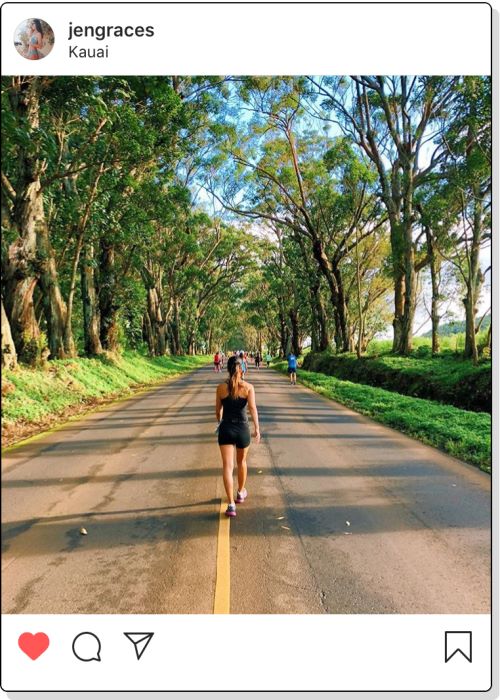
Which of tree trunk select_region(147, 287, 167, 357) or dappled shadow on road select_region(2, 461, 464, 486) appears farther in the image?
tree trunk select_region(147, 287, 167, 357)

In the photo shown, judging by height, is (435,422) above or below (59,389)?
below

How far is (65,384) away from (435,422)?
314 inches

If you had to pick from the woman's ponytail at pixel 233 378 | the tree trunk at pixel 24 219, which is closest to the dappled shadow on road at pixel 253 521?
the woman's ponytail at pixel 233 378

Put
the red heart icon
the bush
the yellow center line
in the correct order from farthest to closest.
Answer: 1. the bush
2. the yellow center line
3. the red heart icon

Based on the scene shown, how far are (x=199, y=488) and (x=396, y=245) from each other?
1872 centimetres

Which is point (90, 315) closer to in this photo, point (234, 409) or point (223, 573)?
point (234, 409)

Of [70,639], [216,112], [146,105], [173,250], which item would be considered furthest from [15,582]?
[173,250]

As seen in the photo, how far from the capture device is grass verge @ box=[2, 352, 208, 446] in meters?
3.08

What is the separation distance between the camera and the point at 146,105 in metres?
9.58

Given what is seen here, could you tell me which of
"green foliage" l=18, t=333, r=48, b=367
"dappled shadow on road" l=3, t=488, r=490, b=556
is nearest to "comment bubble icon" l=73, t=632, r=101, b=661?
"dappled shadow on road" l=3, t=488, r=490, b=556

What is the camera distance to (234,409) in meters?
4.29

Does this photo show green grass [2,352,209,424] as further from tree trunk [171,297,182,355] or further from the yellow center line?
tree trunk [171,297,182,355]

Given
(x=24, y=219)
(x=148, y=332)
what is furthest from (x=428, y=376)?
(x=148, y=332)
